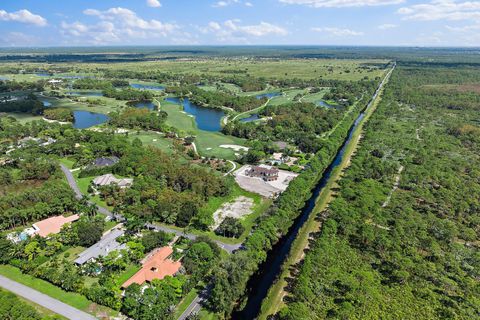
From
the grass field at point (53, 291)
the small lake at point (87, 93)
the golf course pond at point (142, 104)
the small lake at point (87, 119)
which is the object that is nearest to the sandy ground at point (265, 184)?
the grass field at point (53, 291)

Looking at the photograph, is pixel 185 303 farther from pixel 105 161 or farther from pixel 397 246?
pixel 105 161

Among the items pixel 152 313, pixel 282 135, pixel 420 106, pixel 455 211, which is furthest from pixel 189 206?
pixel 420 106

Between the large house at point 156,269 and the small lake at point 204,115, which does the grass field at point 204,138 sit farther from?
the large house at point 156,269

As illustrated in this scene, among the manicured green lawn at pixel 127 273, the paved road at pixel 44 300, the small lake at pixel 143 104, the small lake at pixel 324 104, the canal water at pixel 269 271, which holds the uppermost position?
the small lake at pixel 324 104

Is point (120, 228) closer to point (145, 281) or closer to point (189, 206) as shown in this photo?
point (189, 206)

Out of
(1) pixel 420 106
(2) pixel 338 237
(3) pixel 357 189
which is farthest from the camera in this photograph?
(1) pixel 420 106

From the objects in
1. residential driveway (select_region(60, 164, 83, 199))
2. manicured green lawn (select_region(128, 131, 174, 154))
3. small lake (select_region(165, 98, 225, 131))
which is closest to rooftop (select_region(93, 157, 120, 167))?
residential driveway (select_region(60, 164, 83, 199))

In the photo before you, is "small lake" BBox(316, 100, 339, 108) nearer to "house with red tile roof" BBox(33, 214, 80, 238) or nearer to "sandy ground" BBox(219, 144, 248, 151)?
"sandy ground" BBox(219, 144, 248, 151)
